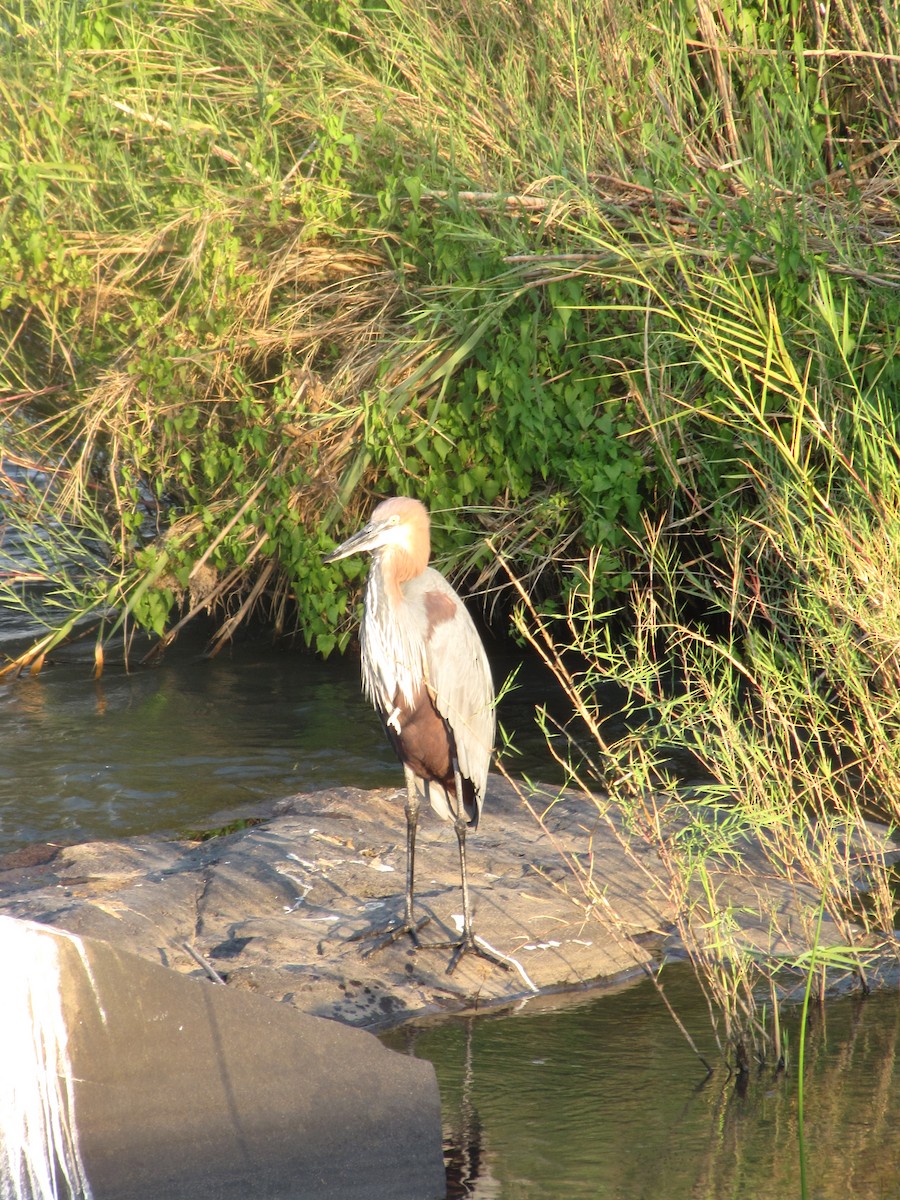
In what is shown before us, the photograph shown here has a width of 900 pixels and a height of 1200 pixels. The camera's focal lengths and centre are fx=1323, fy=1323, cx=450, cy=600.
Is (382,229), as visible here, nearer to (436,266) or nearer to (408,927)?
(436,266)

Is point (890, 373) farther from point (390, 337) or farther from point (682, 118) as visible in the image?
point (390, 337)

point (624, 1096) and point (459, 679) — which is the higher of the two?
point (459, 679)

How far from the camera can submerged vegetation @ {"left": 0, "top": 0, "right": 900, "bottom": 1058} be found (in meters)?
6.33

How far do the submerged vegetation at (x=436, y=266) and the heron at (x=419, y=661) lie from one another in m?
1.70

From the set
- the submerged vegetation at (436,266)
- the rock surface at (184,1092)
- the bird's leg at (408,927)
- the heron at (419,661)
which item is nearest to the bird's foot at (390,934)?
the bird's leg at (408,927)

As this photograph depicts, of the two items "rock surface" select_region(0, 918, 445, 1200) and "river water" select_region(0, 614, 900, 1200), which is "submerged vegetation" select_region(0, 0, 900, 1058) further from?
"rock surface" select_region(0, 918, 445, 1200)

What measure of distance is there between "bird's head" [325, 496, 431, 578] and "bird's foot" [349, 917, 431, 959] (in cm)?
121

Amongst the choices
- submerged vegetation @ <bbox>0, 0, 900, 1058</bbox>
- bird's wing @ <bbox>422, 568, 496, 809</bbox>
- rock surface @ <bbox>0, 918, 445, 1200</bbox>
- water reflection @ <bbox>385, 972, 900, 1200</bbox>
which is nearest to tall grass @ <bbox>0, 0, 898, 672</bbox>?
submerged vegetation @ <bbox>0, 0, 900, 1058</bbox>

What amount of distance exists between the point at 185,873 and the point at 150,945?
0.67 m

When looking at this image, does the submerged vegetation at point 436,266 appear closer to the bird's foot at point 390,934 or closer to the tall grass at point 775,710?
the tall grass at point 775,710

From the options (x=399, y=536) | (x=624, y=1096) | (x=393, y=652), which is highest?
(x=399, y=536)

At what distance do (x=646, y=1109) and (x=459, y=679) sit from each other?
1.71m

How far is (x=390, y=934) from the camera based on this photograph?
426cm

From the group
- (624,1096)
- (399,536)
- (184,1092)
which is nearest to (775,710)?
(624,1096)
